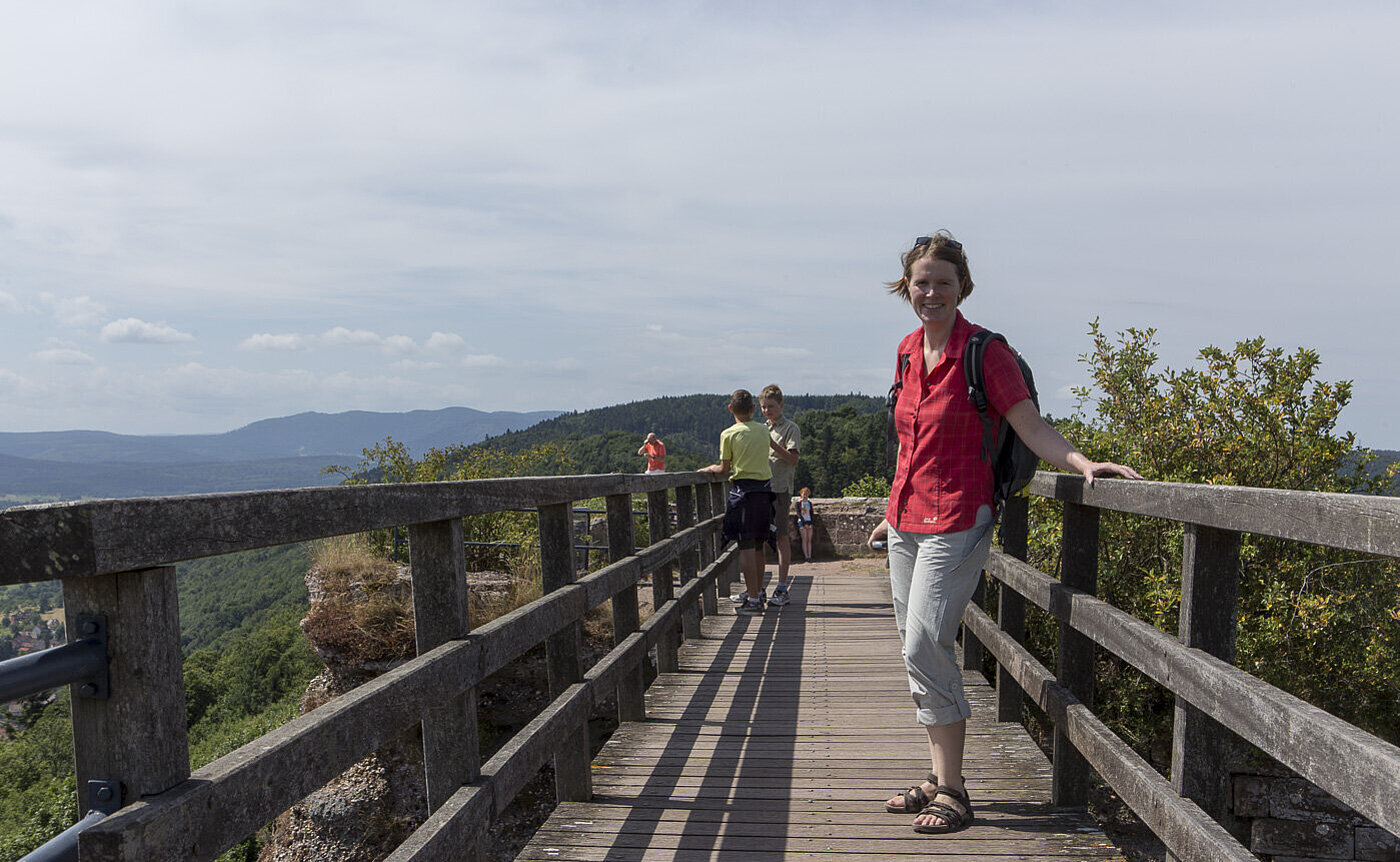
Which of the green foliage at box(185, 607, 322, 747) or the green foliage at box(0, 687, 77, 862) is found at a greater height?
the green foliage at box(185, 607, 322, 747)

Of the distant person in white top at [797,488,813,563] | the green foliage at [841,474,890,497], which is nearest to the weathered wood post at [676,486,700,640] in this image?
the distant person in white top at [797,488,813,563]

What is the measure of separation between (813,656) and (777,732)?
199cm

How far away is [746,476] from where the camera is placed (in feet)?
24.6

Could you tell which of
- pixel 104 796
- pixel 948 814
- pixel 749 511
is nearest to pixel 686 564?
pixel 749 511

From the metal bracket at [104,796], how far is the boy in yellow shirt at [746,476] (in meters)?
→ 5.99

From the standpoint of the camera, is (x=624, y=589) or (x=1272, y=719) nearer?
(x=1272, y=719)

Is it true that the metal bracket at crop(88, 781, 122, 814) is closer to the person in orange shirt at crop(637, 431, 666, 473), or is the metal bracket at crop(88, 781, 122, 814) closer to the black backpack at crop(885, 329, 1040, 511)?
the black backpack at crop(885, 329, 1040, 511)

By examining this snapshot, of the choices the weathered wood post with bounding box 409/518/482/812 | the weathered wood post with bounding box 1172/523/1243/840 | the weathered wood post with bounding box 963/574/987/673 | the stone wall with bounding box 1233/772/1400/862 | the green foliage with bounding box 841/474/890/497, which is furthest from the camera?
the green foliage with bounding box 841/474/890/497

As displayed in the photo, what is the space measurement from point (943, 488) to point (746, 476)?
4.42 meters

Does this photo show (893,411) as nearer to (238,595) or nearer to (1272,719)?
(1272,719)

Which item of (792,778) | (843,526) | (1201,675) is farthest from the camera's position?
(843,526)

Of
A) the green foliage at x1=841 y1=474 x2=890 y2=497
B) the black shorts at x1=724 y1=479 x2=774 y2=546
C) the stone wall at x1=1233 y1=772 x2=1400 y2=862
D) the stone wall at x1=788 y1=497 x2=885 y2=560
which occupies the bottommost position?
the stone wall at x1=1233 y1=772 x2=1400 y2=862

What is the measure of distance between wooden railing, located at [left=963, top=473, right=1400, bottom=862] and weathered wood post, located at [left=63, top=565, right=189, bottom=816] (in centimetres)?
175

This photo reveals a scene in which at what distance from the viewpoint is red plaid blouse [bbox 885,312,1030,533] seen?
3000 mm
